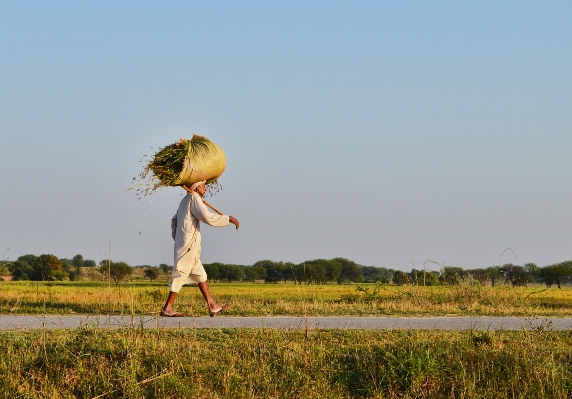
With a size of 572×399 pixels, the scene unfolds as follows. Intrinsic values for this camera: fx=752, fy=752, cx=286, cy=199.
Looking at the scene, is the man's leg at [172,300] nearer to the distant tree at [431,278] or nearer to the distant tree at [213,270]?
the distant tree at [431,278]

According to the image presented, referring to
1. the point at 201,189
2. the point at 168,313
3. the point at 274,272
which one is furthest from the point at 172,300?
the point at 274,272

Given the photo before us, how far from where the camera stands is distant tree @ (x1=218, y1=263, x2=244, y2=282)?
86.1m

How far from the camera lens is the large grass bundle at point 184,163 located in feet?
40.5

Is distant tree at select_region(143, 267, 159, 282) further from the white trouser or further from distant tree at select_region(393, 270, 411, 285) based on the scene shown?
the white trouser

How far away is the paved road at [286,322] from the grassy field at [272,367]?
37.2 inches

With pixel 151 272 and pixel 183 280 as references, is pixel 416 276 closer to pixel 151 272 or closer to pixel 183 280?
pixel 183 280

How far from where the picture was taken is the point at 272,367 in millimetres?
9156

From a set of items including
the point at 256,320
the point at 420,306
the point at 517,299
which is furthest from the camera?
the point at 517,299

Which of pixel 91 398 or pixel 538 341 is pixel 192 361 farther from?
pixel 538 341

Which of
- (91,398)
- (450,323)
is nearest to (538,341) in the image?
(450,323)

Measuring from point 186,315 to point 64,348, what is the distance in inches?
148

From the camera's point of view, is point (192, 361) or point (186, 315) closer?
point (192, 361)

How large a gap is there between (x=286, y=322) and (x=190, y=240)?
2.27 meters

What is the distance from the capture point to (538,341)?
32.4 feet
